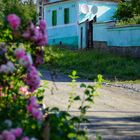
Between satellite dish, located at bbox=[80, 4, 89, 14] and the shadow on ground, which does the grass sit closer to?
the shadow on ground

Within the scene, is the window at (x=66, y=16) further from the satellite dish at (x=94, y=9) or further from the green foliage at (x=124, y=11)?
the green foliage at (x=124, y=11)

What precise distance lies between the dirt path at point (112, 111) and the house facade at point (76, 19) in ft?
62.1

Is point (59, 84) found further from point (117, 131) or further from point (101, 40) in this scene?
point (101, 40)

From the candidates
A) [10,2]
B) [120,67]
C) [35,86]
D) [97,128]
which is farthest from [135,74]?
[10,2]

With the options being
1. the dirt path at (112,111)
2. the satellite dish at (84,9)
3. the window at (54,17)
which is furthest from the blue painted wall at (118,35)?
the dirt path at (112,111)

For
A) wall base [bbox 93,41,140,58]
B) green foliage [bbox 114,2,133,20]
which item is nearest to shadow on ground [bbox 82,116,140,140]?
wall base [bbox 93,41,140,58]

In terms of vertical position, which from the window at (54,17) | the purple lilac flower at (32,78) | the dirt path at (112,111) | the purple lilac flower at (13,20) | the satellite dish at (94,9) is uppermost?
the satellite dish at (94,9)

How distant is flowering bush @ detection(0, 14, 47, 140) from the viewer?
13.3ft

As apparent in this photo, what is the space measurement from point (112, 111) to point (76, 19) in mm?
26214

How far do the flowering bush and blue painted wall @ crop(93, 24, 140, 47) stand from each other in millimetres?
21472

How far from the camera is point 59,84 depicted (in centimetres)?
1605

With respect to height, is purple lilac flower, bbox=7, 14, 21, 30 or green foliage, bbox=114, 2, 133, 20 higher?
green foliage, bbox=114, 2, 133, 20

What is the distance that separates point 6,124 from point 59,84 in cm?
1220

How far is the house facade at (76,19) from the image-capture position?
34.7 meters
